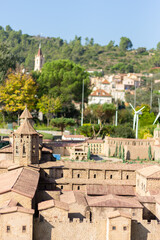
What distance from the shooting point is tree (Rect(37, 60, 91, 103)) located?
69488 mm

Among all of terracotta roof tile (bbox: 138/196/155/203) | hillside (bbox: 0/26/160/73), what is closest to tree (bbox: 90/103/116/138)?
terracotta roof tile (bbox: 138/196/155/203)

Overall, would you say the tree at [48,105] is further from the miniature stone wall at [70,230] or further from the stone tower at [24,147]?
the miniature stone wall at [70,230]

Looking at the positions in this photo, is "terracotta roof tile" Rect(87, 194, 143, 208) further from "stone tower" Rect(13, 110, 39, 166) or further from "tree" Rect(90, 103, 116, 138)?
"tree" Rect(90, 103, 116, 138)

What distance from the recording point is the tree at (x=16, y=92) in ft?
196

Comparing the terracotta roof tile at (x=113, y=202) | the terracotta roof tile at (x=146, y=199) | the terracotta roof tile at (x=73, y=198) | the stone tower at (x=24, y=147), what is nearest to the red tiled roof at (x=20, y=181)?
the stone tower at (x=24, y=147)

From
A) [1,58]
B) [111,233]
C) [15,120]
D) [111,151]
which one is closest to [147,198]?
[111,233]

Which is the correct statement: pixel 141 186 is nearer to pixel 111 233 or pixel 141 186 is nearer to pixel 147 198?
pixel 147 198

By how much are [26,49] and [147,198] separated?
140 m

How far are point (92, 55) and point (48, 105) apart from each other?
90.3 meters

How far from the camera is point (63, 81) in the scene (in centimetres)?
7025

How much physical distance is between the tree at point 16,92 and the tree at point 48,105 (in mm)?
2240

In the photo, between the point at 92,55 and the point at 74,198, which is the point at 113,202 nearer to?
the point at 74,198

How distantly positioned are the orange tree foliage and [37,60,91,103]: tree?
21.1 feet

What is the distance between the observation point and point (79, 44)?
159 metres
